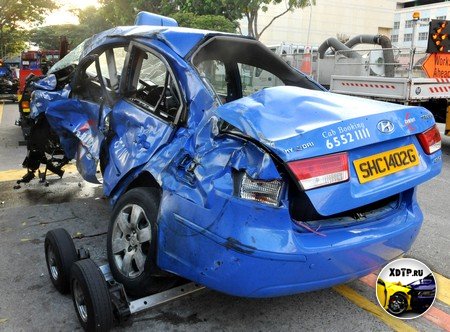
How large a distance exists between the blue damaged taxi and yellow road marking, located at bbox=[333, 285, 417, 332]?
1.69 ft

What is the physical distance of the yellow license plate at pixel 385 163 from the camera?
2289 millimetres

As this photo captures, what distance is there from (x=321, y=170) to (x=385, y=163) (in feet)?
1.60

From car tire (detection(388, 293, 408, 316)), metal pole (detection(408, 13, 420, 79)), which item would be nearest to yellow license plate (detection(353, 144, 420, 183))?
car tire (detection(388, 293, 408, 316))

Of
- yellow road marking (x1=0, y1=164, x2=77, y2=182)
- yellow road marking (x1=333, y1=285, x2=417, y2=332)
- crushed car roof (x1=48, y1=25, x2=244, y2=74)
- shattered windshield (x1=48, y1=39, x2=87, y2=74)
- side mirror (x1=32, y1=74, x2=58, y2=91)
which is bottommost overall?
yellow road marking (x1=0, y1=164, x2=77, y2=182)

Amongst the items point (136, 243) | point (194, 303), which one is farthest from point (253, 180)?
point (194, 303)

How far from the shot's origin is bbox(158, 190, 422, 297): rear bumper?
6.93 ft

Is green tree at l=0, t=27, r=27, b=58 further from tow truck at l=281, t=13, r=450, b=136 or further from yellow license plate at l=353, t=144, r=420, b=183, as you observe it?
yellow license plate at l=353, t=144, r=420, b=183

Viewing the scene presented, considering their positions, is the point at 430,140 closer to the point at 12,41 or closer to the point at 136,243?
the point at 136,243

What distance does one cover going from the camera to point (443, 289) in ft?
10.6

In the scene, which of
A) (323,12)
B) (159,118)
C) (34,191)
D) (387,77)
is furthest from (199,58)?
(323,12)

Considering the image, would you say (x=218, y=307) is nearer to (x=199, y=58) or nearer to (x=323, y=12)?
(x=199, y=58)

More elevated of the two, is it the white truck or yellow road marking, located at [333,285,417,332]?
the white truck

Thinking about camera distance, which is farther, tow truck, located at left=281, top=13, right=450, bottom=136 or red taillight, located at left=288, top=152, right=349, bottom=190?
tow truck, located at left=281, top=13, right=450, bottom=136

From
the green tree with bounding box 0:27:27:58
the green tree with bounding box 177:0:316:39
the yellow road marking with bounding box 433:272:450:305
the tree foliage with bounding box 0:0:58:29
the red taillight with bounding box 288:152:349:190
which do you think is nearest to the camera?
the red taillight with bounding box 288:152:349:190
